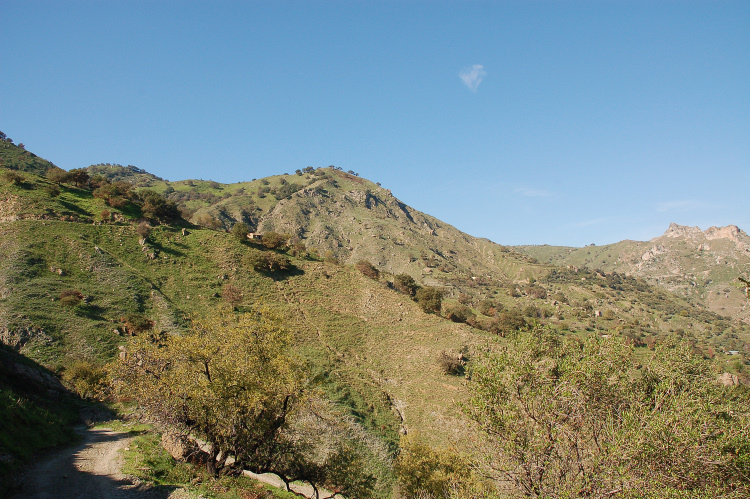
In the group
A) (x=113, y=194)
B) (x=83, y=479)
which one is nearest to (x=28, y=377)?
(x=83, y=479)

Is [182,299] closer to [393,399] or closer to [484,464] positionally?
[393,399]

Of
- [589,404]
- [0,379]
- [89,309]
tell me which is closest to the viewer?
[589,404]

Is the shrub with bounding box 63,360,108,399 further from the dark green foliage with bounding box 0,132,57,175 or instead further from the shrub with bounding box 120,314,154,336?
the dark green foliage with bounding box 0,132,57,175

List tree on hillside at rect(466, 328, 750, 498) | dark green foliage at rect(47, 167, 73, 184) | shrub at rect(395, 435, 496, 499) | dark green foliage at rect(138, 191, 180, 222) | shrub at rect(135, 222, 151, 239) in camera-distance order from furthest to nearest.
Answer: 1. dark green foliage at rect(47, 167, 73, 184)
2. dark green foliage at rect(138, 191, 180, 222)
3. shrub at rect(135, 222, 151, 239)
4. shrub at rect(395, 435, 496, 499)
5. tree on hillside at rect(466, 328, 750, 498)

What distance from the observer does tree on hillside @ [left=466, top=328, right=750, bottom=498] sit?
1098 centimetres

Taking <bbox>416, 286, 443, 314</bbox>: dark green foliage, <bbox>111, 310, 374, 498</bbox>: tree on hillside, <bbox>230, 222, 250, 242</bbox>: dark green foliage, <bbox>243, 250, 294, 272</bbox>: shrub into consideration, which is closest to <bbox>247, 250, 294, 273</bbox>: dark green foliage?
<bbox>243, 250, 294, 272</bbox>: shrub

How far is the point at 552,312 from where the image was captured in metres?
117

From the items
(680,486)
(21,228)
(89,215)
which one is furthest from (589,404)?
(89,215)

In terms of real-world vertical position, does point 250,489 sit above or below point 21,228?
below

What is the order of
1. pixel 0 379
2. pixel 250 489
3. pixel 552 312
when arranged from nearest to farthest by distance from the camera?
pixel 250 489 < pixel 0 379 < pixel 552 312

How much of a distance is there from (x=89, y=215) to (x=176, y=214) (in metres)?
13.4

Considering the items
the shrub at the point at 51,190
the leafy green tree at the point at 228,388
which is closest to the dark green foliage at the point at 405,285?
the leafy green tree at the point at 228,388

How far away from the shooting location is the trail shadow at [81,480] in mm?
14125

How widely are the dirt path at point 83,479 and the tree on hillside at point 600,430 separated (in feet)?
45.4
